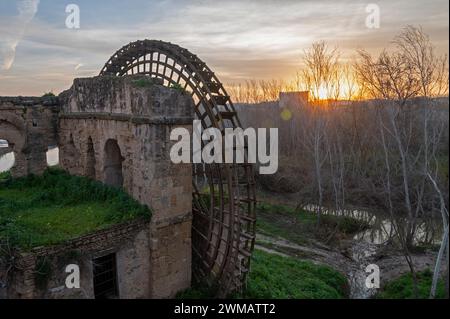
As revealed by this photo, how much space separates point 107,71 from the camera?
Result: 1301 centimetres

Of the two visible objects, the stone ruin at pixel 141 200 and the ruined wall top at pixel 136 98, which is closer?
the stone ruin at pixel 141 200

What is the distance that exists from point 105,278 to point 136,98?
4.12m

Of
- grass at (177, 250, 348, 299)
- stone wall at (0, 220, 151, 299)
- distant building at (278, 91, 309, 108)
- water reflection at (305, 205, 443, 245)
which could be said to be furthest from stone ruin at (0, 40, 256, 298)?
distant building at (278, 91, 309, 108)

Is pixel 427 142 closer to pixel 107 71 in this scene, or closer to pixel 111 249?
pixel 111 249

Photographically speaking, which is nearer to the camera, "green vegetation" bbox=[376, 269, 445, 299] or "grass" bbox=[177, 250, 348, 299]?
"grass" bbox=[177, 250, 348, 299]

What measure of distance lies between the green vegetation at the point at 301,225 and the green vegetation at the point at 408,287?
5243 millimetres

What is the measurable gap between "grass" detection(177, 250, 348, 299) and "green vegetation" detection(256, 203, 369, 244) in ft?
13.3

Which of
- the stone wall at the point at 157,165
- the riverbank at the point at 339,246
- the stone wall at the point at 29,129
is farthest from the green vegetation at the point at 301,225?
the stone wall at the point at 29,129

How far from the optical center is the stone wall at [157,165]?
7828mm

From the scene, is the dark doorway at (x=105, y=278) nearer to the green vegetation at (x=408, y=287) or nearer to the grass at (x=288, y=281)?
the grass at (x=288, y=281)

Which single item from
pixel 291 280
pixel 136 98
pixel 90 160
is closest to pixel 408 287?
pixel 291 280

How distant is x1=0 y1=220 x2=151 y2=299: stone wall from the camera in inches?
253

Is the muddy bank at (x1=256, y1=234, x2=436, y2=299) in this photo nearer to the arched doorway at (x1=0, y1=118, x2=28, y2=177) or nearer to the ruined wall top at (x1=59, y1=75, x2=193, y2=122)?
the ruined wall top at (x1=59, y1=75, x2=193, y2=122)
